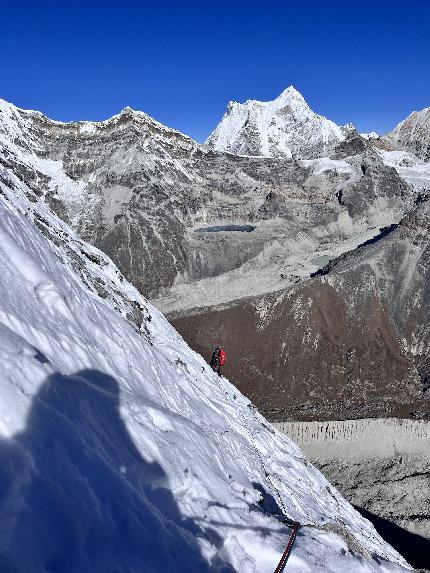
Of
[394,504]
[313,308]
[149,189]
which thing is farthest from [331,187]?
[394,504]

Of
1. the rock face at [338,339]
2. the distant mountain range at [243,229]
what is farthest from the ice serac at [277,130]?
the rock face at [338,339]

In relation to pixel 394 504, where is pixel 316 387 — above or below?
above

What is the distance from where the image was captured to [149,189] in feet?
200

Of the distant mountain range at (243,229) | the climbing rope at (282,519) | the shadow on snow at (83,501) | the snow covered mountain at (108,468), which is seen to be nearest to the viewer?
the shadow on snow at (83,501)

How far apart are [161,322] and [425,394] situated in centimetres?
2283

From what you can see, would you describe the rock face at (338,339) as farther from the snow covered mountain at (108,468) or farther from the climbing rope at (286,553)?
the climbing rope at (286,553)

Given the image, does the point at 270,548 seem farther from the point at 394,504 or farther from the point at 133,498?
the point at 394,504

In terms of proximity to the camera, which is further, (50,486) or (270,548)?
(270,548)

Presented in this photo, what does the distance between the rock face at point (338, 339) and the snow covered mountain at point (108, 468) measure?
68.7 ft

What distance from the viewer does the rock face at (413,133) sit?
123 metres

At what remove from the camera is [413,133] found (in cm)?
12619

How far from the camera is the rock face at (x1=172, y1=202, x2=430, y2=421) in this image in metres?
35.8

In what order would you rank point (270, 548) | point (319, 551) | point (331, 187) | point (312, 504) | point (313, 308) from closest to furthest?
1. point (270, 548)
2. point (319, 551)
3. point (312, 504)
4. point (313, 308)
5. point (331, 187)

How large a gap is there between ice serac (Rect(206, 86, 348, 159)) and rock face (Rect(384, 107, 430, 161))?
14.7m
